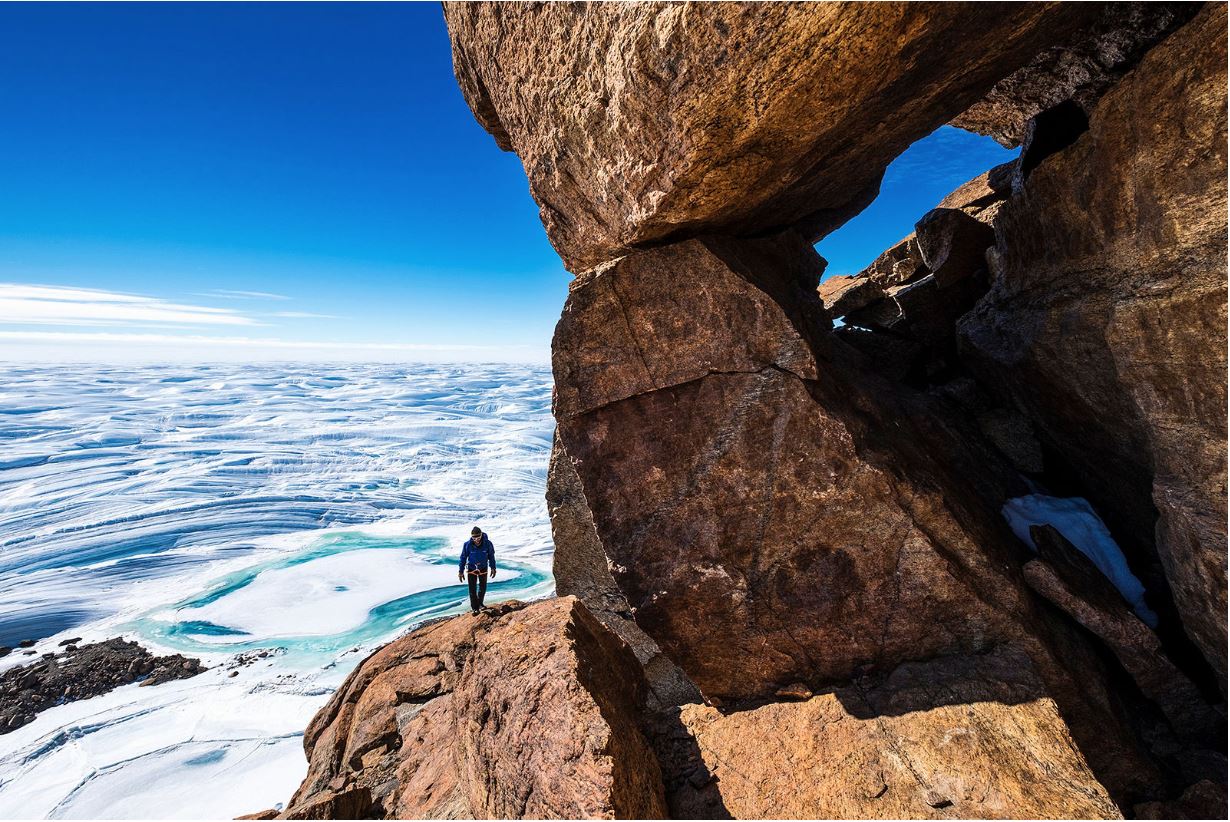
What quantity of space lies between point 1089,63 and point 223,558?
65201 mm

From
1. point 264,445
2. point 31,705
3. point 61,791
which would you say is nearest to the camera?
point 61,791

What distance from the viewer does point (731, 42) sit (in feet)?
13.0

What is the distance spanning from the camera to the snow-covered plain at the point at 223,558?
22531mm

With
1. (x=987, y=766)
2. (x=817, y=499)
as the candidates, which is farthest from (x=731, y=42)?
(x=987, y=766)

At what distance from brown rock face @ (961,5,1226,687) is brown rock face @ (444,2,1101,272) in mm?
1336

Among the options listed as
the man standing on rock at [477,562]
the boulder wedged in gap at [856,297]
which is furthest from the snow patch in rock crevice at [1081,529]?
the man standing on rock at [477,562]

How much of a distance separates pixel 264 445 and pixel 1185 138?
371 ft

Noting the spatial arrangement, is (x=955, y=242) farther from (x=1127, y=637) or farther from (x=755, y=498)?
(x=755, y=498)

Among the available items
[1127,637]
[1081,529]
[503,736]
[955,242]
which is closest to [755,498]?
[503,736]

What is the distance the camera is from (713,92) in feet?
14.1

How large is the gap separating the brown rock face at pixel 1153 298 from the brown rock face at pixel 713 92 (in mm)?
1336

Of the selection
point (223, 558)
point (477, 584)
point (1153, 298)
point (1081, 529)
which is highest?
point (1153, 298)

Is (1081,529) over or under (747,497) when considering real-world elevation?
under

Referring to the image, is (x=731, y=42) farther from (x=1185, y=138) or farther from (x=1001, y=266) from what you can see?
(x=1001, y=266)
